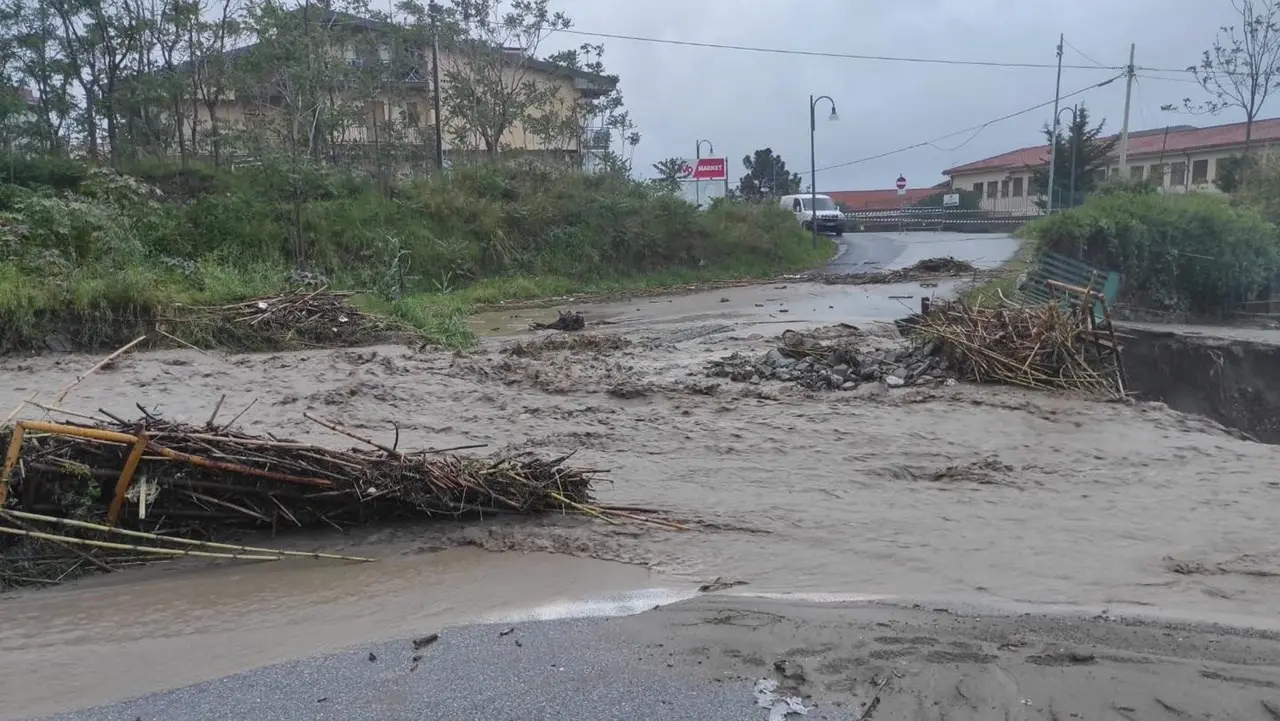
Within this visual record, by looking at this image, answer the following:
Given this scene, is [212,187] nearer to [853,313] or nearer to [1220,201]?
[853,313]

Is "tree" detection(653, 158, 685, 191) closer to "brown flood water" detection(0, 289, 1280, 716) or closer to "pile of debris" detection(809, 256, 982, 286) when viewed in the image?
"pile of debris" detection(809, 256, 982, 286)

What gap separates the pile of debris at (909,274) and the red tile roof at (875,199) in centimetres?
3793

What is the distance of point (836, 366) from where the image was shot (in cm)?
1205

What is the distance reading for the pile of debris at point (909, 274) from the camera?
2427 centimetres

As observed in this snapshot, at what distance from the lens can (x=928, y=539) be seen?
6.40m


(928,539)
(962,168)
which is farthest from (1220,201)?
(962,168)

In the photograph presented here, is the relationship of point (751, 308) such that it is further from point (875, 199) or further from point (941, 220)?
point (875, 199)

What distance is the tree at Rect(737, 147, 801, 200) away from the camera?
172ft

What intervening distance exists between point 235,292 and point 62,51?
38.6 ft

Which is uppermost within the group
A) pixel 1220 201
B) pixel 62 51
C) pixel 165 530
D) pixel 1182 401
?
pixel 62 51

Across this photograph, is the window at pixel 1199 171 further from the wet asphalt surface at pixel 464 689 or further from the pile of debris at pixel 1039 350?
the wet asphalt surface at pixel 464 689

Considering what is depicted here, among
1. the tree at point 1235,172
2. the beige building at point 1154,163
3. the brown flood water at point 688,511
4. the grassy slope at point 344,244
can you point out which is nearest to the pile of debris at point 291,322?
the grassy slope at point 344,244

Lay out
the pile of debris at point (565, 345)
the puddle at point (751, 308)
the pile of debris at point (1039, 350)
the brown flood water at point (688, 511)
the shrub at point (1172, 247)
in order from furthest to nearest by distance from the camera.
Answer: the shrub at point (1172, 247) → the puddle at point (751, 308) → the pile of debris at point (565, 345) → the pile of debris at point (1039, 350) → the brown flood water at point (688, 511)

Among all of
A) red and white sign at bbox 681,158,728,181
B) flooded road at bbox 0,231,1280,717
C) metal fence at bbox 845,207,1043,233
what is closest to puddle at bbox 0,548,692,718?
flooded road at bbox 0,231,1280,717
